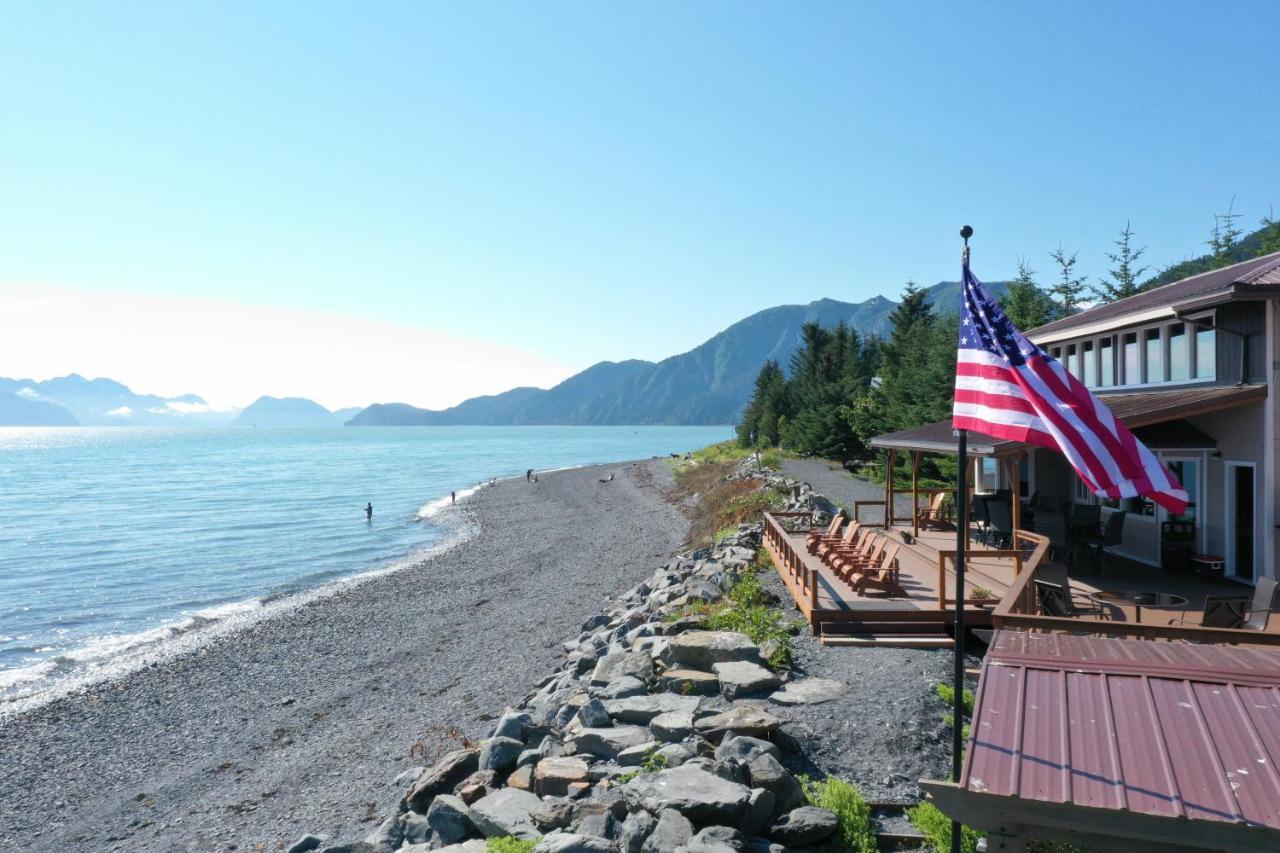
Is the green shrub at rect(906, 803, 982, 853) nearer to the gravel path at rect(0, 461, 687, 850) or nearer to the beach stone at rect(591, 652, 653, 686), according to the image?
the beach stone at rect(591, 652, 653, 686)

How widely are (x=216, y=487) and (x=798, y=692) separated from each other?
227ft

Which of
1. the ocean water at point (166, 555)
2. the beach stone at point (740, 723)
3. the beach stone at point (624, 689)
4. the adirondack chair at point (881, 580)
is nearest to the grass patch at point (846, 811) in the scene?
the beach stone at point (740, 723)

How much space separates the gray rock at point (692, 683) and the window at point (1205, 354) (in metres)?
11.1

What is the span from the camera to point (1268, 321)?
40.3 feet

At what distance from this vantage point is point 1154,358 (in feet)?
51.6

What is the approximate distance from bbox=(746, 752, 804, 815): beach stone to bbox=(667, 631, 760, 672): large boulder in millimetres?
3301

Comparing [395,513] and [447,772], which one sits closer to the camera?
[447,772]

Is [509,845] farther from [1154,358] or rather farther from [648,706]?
[1154,358]

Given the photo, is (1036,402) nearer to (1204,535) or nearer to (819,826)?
(819,826)

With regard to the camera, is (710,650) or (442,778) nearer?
(442,778)

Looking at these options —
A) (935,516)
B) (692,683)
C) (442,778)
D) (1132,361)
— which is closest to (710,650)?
(692,683)

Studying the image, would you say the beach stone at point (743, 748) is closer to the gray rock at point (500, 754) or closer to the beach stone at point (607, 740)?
the beach stone at point (607, 740)

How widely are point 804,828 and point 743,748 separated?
1113 millimetres

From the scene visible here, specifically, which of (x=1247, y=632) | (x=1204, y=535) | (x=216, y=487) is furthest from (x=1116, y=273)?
(x=216, y=487)
